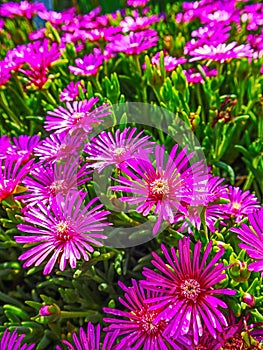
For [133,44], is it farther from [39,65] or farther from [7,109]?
[7,109]

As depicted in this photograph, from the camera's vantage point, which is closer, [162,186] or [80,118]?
[162,186]

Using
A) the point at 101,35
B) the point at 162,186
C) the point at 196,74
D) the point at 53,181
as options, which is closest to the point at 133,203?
the point at 162,186

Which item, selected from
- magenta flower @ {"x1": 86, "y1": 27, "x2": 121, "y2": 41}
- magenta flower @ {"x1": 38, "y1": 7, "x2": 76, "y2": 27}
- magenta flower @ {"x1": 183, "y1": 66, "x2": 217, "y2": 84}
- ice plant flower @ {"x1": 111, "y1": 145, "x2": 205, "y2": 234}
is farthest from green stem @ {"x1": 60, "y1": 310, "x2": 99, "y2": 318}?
magenta flower @ {"x1": 38, "y1": 7, "x2": 76, "y2": 27}

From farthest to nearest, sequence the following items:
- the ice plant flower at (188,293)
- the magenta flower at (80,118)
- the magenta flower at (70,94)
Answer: the magenta flower at (70,94), the magenta flower at (80,118), the ice plant flower at (188,293)

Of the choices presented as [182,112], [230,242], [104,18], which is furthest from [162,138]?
[104,18]

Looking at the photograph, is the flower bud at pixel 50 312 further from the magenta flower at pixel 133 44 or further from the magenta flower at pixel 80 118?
the magenta flower at pixel 133 44

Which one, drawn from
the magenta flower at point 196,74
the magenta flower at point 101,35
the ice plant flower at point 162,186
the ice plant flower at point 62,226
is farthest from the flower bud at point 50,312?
the magenta flower at point 101,35

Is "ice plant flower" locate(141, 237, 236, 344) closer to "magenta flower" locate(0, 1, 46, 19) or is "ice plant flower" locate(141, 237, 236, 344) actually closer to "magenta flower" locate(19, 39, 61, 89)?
"magenta flower" locate(19, 39, 61, 89)
